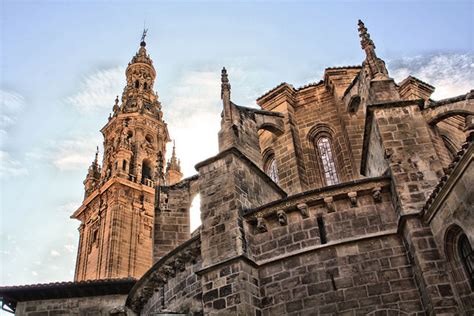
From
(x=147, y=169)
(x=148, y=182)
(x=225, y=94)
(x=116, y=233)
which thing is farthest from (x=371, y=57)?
(x=147, y=169)

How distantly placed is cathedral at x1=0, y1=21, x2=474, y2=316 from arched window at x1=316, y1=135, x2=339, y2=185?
0.05m

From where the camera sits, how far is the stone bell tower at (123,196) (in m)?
31.7

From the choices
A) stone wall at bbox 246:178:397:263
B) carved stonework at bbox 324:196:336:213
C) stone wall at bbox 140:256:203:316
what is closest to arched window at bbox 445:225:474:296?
stone wall at bbox 246:178:397:263

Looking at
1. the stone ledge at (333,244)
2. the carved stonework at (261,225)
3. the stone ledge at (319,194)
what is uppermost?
the stone ledge at (319,194)

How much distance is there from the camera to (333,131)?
17.6m

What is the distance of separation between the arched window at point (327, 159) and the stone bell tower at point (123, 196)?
39.0 ft

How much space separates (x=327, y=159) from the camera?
17.2m

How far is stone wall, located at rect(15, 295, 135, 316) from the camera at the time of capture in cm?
1703

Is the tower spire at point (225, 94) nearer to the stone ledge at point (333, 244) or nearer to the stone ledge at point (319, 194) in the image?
the stone ledge at point (319, 194)

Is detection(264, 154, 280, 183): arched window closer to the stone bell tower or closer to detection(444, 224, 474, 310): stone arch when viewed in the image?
detection(444, 224, 474, 310): stone arch

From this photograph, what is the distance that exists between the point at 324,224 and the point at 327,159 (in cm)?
668

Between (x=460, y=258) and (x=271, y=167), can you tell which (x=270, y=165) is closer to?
(x=271, y=167)

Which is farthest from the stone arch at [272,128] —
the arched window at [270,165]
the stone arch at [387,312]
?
the stone arch at [387,312]

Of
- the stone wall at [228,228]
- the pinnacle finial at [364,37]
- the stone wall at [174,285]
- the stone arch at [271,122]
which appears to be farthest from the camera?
the stone arch at [271,122]
